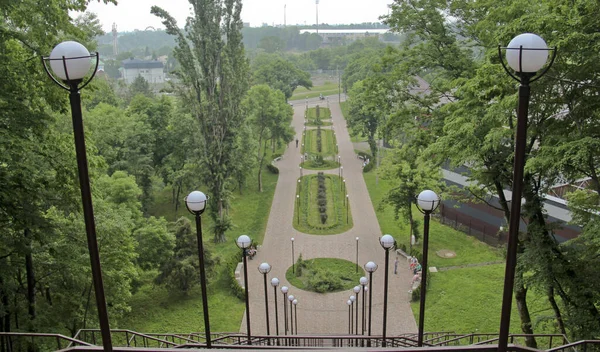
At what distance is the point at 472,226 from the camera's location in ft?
95.3

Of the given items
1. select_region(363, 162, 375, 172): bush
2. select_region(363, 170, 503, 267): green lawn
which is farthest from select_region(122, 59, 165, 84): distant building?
select_region(363, 170, 503, 267): green lawn

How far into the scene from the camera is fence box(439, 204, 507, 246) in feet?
90.7

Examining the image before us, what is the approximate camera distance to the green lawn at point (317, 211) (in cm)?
3027

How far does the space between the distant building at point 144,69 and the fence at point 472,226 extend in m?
107

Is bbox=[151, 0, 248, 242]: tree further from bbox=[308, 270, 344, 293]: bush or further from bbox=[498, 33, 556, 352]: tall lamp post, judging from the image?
bbox=[498, 33, 556, 352]: tall lamp post

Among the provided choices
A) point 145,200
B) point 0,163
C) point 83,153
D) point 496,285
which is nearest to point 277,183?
point 145,200

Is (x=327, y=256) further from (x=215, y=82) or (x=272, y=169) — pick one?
(x=272, y=169)

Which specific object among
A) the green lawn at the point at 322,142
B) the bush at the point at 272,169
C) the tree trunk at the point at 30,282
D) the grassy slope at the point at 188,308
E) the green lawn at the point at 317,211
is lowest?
the grassy slope at the point at 188,308

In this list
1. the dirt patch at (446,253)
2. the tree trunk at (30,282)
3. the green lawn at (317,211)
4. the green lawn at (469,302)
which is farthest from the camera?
the green lawn at (317,211)

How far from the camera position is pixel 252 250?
26.8 m

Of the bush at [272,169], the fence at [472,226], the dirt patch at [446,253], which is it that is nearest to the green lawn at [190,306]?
the dirt patch at [446,253]

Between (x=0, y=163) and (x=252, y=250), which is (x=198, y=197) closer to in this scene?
(x=0, y=163)

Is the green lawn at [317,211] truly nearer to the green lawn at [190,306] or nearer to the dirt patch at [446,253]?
the green lawn at [190,306]

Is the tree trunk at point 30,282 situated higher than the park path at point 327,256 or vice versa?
the tree trunk at point 30,282
